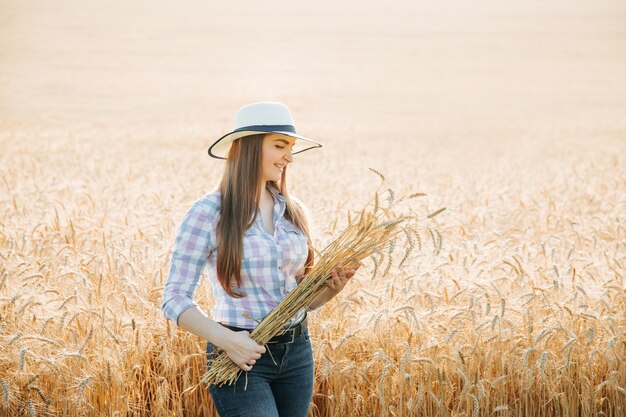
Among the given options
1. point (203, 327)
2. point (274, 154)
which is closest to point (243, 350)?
point (203, 327)

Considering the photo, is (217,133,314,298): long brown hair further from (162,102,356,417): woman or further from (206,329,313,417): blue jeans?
(206,329,313,417): blue jeans

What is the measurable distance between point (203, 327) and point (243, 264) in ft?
0.94

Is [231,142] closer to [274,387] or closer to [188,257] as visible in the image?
[188,257]

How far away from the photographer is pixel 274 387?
254 centimetres

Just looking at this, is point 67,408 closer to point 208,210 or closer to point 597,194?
point 208,210

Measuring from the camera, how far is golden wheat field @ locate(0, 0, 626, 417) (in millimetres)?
3258

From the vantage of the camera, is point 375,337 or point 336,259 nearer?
point 336,259

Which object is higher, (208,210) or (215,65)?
(215,65)

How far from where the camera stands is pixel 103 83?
35.6 meters

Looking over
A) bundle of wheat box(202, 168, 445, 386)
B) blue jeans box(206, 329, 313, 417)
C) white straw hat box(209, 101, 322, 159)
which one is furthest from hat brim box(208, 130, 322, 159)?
blue jeans box(206, 329, 313, 417)

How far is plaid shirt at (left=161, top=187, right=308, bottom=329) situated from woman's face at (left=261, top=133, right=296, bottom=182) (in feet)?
0.48

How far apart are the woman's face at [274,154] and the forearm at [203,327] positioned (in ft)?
1.98

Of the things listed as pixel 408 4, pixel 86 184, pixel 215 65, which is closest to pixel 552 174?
pixel 86 184

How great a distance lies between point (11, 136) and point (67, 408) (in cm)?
1663
